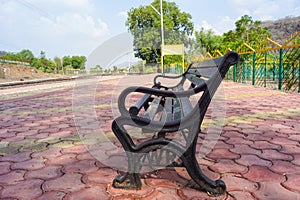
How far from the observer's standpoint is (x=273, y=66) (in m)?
8.22

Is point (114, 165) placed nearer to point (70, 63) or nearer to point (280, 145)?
point (280, 145)

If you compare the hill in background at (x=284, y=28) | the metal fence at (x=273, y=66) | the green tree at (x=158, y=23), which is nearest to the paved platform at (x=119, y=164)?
the metal fence at (x=273, y=66)

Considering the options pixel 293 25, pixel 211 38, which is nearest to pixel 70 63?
pixel 211 38

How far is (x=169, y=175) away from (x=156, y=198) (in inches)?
11.9

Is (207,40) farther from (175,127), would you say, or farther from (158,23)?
(175,127)

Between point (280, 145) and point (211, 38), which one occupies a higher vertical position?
point (211, 38)

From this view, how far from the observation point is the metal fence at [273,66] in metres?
6.49

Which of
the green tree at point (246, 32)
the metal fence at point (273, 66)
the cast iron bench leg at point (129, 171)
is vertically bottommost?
the cast iron bench leg at point (129, 171)

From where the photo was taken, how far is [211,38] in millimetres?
38875

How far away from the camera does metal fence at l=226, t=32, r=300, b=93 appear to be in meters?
6.49

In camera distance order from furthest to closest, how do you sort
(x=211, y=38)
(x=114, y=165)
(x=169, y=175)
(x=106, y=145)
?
(x=211, y=38)
(x=106, y=145)
(x=114, y=165)
(x=169, y=175)

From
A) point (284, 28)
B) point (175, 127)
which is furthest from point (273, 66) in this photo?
point (284, 28)

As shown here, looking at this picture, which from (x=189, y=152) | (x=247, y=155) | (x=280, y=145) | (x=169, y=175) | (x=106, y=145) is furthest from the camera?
(x=106, y=145)

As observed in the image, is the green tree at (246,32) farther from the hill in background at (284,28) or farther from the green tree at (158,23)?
the hill in background at (284,28)
